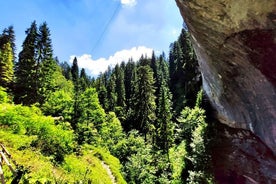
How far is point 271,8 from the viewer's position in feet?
34.2

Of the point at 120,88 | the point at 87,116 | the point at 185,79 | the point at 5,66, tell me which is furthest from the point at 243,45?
the point at 120,88

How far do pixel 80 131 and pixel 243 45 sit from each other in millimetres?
37926

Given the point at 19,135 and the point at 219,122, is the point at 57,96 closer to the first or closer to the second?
the point at 219,122

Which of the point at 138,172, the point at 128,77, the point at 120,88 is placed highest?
the point at 128,77

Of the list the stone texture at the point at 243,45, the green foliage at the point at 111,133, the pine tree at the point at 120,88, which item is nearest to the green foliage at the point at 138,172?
the green foliage at the point at 111,133

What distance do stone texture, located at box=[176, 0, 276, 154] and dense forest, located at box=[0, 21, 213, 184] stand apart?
641 centimetres

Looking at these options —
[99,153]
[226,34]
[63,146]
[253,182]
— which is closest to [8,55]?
[99,153]

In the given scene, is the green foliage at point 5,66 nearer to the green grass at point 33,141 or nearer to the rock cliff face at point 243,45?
the green grass at point 33,141

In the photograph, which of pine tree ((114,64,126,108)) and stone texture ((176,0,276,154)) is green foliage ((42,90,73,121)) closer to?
stone texture ((176,0,276,154))

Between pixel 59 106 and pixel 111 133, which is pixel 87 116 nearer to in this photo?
pixel 59 106

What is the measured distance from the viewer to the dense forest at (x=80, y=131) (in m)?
20.7

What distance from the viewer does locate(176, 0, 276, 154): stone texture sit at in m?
10.8

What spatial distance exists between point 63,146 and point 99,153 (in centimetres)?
2048

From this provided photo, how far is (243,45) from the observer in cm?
1238
